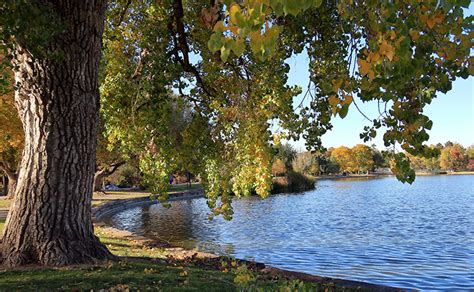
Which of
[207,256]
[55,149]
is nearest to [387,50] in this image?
[55,149]

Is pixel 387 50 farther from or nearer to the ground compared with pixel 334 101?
farther from the ground

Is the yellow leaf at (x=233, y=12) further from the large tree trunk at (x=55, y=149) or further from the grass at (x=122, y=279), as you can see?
the large tree trunk at (x=55, y=149)

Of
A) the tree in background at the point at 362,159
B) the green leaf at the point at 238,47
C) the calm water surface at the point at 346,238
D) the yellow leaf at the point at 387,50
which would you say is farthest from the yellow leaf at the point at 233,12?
the tree in background at the point at 362,159

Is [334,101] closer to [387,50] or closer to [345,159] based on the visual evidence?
[387,50]

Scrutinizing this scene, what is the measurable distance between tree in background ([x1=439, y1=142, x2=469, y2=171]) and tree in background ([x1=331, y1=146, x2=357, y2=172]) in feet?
92.0

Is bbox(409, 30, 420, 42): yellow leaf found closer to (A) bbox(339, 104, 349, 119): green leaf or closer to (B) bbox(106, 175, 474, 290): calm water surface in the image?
(A) bbox(339, 104, 349, 119): green leaf

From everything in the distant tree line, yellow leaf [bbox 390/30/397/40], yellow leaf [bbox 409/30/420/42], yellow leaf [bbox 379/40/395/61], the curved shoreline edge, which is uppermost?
the distant tree line

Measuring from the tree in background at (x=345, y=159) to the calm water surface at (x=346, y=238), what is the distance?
336 feet

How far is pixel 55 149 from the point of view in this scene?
709 cm

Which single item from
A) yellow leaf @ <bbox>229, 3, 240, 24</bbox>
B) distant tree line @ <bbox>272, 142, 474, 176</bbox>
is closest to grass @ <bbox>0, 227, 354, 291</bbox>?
yellow leaf @ <bbox>229, 3, 240, 24</bbox>

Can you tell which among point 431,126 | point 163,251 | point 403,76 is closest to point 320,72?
point 431,126

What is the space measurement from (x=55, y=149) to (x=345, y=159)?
5075 inches

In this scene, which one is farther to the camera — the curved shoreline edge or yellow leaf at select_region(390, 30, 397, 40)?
the curved shoreline edge

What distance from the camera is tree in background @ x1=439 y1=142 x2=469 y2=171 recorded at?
445 feet
